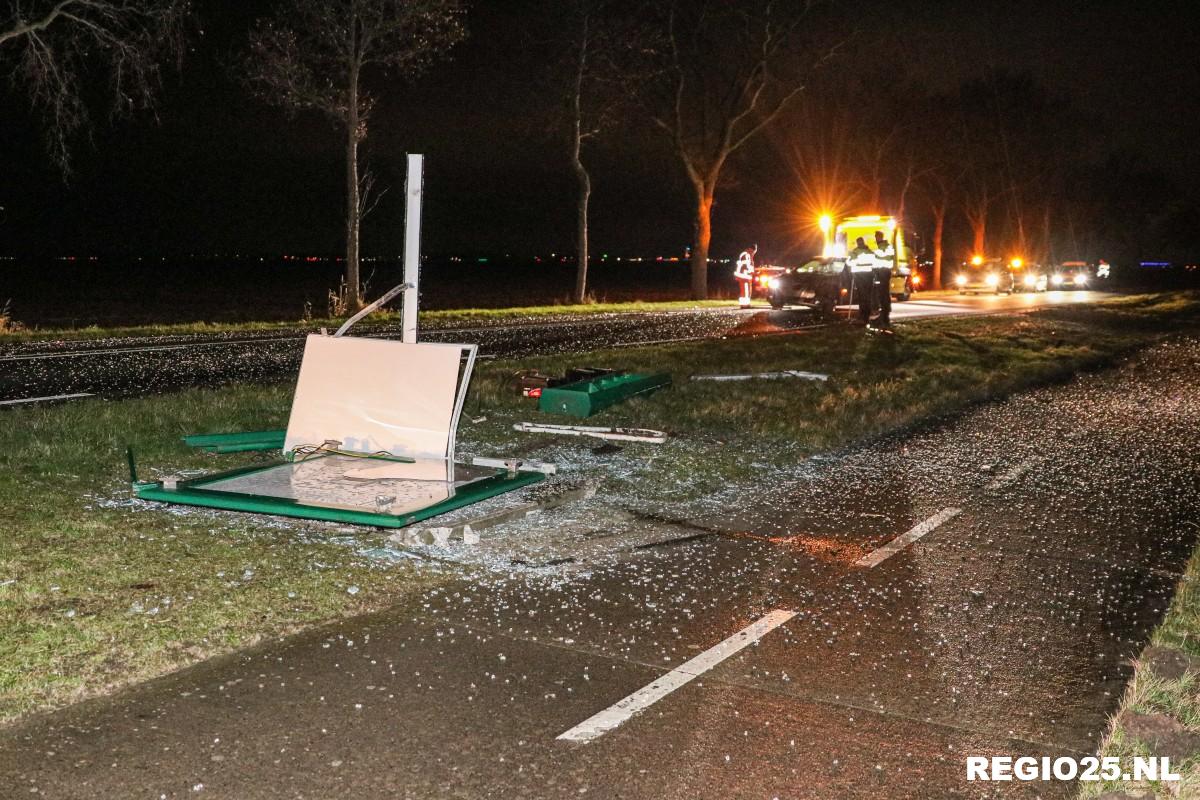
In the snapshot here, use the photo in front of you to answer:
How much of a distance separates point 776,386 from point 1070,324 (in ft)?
51.9

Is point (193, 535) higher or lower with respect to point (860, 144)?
lower

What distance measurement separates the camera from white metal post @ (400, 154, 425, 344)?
786cm

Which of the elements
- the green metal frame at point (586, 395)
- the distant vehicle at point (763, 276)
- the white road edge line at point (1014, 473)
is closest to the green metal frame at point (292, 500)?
the green metal frame at point (586, 395)

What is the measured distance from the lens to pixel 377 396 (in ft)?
25.5

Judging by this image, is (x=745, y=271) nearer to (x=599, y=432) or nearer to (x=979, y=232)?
(x=599, y=432)

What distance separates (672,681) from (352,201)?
70.0 feet

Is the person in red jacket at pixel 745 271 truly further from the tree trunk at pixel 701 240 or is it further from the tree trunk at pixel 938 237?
the tree trunk at pixel 938 237

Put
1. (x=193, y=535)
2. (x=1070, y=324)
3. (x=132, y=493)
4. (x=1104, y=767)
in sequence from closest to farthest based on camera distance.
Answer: (x=1104, y=767) < (x=193, y=535) < (x=132, y=493) < (x=1070, y=324)

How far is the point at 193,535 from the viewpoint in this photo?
6293 millimetres

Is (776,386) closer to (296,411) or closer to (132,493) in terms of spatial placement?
(296,411)

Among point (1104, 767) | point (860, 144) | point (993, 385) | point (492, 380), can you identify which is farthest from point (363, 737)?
point (860, 144)

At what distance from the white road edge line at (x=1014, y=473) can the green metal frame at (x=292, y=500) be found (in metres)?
3.75

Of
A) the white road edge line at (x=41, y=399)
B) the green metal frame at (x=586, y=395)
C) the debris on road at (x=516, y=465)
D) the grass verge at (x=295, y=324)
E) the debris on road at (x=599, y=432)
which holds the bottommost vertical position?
the debris on road at (x=516, y=465)

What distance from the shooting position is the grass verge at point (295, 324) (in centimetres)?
1805
